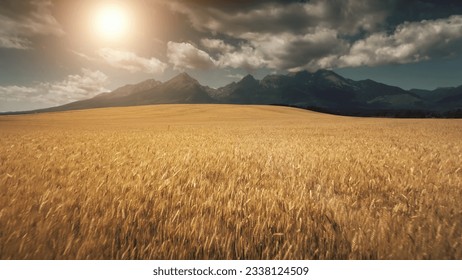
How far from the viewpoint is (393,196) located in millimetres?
3094

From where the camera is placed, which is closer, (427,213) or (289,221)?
(289,221)

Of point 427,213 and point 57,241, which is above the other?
point 57,241

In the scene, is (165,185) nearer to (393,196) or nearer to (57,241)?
(57,241)

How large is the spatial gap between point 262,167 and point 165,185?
2315 millimetres

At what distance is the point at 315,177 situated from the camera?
163 inches
